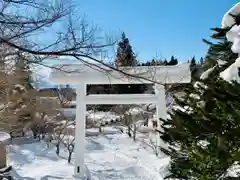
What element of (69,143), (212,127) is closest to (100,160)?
(69,143)

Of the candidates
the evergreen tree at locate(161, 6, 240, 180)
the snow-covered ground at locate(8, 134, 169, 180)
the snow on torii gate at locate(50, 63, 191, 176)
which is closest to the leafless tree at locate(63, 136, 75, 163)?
the snow-covered ground at locate(8, 134, 169, 180)

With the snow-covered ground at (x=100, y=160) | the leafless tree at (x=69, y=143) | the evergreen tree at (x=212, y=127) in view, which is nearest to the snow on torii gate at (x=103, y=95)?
the snow-covered ground at (x=100, y=160)

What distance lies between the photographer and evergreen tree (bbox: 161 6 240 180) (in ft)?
3.22

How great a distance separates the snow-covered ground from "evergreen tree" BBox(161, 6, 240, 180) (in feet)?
11.5

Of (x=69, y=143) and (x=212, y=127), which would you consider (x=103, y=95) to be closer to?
(x=69, y=143)

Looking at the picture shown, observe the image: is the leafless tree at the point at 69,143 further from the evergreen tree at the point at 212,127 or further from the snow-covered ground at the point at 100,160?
the evergreen tree at the point at 212,127

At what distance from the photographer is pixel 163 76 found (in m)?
5.16

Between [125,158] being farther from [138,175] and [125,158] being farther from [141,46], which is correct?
[141,46]

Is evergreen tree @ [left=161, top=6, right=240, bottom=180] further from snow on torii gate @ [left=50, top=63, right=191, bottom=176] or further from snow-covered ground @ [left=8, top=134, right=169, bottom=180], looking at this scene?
snow on torii gate @ [left=50, top=63, right=191, bottom=176]

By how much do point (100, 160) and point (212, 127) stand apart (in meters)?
7.09

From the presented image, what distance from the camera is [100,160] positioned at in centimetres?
783

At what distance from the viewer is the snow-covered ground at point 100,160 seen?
616 centimetres

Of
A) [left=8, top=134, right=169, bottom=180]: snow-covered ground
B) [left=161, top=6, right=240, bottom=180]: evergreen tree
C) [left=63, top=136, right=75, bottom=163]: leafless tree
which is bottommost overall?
[left=8, top=134, right=169, bottom=180]: snow-covered ground

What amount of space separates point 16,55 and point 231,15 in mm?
2245
